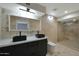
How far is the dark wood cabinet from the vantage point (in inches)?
43.3

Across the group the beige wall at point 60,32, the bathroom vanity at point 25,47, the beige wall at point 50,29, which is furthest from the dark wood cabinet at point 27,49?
the beige wall at point 60,32

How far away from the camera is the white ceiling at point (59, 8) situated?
4.02ft

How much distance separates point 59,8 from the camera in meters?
1.27

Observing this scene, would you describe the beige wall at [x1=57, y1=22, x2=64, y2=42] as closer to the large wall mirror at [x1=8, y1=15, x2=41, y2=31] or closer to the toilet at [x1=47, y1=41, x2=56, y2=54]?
the toilet at [x1=47, y1=41, x2=56, y2=54]

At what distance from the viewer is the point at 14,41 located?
1.17 m

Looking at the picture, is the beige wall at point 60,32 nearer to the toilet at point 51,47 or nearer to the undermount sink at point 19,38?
the toilet at point 51,47

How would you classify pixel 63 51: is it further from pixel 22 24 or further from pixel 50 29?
pixel 22 24

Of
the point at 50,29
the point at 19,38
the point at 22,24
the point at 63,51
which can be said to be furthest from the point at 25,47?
the point at 63,51

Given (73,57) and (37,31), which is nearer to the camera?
(73,57)

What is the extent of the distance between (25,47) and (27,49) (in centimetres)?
5

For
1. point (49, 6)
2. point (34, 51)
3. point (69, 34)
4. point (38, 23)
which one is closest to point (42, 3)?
point (49, 6)

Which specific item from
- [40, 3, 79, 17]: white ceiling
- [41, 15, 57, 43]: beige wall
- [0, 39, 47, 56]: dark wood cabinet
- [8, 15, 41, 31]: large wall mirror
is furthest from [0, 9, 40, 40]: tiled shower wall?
[40, 3, 79, 17]: white ceiling

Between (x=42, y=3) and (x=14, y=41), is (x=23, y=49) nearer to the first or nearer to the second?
(x=14, y=41)

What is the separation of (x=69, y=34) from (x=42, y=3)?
2.34ft
